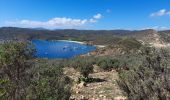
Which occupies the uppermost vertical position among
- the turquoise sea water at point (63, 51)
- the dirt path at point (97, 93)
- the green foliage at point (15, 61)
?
the green foliage at point (15, 61)

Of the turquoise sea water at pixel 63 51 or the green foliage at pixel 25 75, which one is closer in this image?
the green foliage at pixel 25 75

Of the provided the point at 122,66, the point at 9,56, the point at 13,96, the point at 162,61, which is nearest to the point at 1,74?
the point at 9,56

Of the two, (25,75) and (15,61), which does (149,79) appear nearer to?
(25,75)

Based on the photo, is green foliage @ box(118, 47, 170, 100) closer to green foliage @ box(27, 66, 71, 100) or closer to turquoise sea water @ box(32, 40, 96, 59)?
green foliage @ box(27, 66, 71, 100)

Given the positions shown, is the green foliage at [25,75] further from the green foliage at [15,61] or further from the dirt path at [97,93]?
the dirt path at [97,93]

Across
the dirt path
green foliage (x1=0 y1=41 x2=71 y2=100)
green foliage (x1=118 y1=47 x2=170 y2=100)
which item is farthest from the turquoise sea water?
green foliage (x1=118 y1=47 x2=170 y2=100)

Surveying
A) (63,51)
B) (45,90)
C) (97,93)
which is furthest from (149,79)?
(63,51)

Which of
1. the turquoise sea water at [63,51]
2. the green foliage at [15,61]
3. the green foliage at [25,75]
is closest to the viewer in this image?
the green foliage at [25,75]

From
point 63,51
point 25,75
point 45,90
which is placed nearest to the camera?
point 45,90

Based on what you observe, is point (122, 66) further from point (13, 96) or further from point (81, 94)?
point (13, 96)

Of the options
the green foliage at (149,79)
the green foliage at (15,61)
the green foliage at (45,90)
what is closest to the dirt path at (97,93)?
the green foliage at (149,79)
